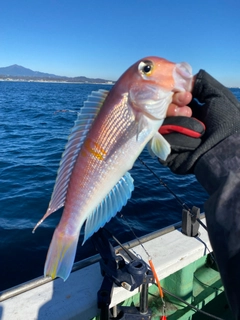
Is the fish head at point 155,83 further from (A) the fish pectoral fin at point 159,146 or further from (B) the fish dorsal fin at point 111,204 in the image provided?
(B) the fish dorsal fin at point 111,204

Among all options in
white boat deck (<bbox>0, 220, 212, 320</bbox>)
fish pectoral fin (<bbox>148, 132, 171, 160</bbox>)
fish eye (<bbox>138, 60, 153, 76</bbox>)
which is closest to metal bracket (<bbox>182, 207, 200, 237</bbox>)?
white boat deck (<bbox>0, 220, 212, 320</bbox>)

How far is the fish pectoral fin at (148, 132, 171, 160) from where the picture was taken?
2193 millimetres

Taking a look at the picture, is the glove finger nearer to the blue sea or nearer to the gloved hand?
the gloved hand

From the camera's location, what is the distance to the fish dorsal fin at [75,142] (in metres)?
2.26

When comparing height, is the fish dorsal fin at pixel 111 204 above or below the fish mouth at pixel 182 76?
below

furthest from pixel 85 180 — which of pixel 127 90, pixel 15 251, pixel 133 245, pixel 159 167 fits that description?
pixel 159 167

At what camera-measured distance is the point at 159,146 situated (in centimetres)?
221

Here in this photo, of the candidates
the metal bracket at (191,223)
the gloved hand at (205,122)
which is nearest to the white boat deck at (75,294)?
the metal bracket at (191,223)

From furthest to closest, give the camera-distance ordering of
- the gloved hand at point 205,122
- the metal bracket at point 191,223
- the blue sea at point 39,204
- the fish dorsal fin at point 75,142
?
the blue sea at point 39,204
the metal bracket at point 191,223
the fish dorsal fin at point 75,142
the gloved hand at point 205,122

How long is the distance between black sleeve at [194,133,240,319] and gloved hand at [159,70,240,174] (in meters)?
0.07

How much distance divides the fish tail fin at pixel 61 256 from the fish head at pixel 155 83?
1.18 meters

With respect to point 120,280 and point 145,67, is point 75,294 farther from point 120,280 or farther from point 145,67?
point 145,67

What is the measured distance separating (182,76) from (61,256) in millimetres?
1734

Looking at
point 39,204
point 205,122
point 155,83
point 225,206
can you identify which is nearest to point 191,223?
point 205,122
